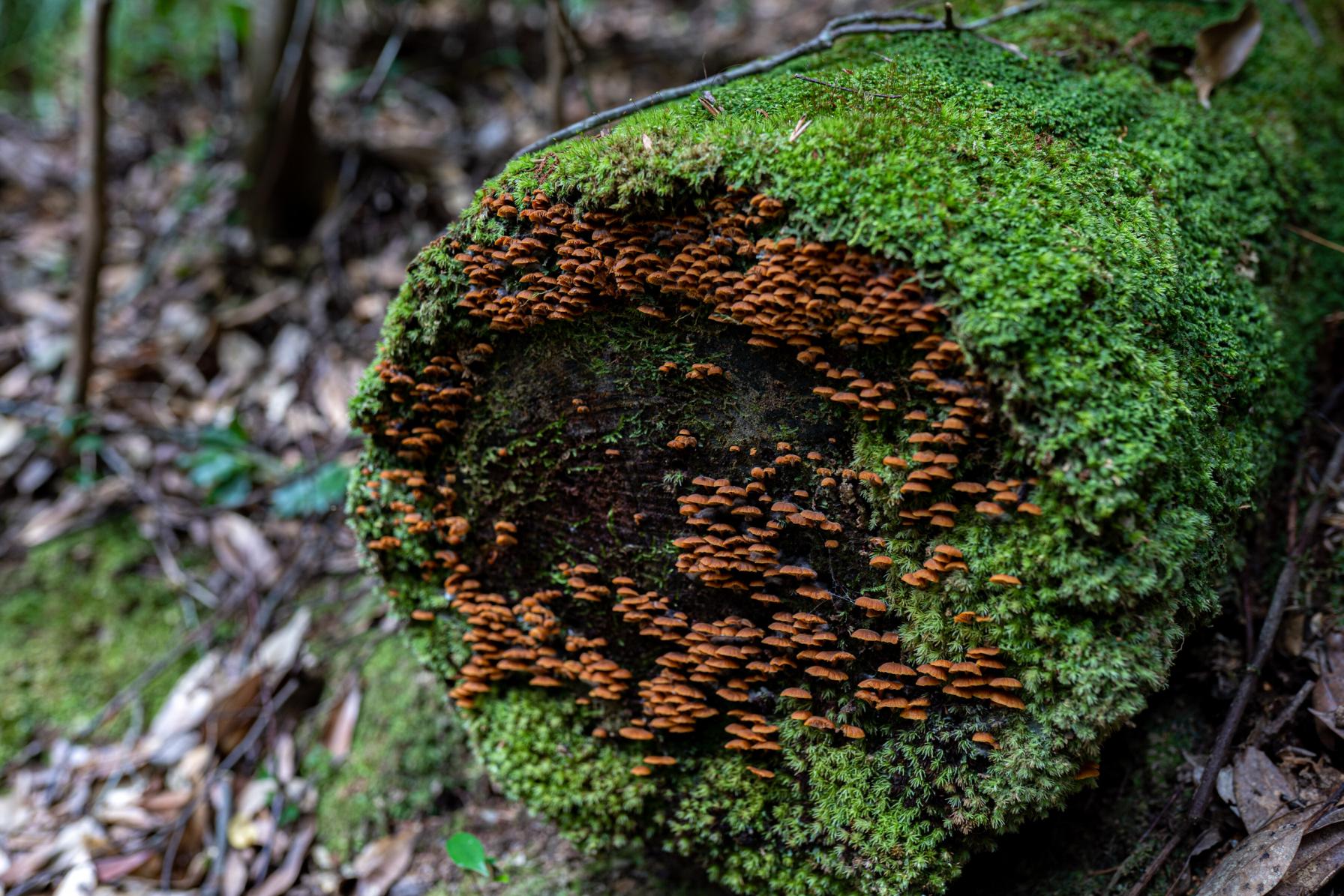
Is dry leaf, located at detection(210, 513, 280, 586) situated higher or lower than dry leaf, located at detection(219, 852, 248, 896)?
higher

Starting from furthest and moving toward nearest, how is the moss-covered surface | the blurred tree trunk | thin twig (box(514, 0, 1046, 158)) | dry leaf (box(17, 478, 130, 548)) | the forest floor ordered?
the blurred tree trunk → dry leaf (box(17, 478, 130, 548)) → the moss-covered surface → thin twig (box(514, 0, 1046, 158)) → the forest floor

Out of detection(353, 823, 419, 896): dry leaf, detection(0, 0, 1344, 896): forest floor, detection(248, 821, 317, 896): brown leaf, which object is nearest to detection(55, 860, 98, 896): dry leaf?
detection(0, 0, 1344, 896): forest floor

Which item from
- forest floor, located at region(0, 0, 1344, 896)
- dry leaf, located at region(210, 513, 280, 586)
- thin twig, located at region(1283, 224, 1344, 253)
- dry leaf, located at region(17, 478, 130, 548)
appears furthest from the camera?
dry leaf, located at region(17, 478, 130, 548)

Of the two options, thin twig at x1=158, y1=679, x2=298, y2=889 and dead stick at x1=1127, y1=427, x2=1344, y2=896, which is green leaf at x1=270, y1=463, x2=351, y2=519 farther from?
dead stick at x1=1127, y1=427, x2=1344, y2=896

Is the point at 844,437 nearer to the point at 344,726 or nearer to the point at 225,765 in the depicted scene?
the point at 344,726

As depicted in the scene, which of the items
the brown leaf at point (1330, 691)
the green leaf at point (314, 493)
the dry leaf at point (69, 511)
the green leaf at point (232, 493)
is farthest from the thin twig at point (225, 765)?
the brown leaf at point (1330, 691)

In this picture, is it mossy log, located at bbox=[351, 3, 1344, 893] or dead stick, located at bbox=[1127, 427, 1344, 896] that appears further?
dead stick, located at bbox=[1127, 427, 1344, 896]
